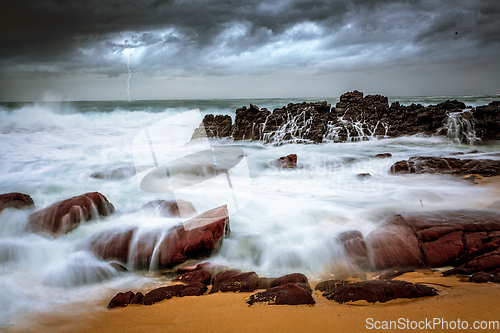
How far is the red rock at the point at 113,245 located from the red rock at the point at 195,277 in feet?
3.44

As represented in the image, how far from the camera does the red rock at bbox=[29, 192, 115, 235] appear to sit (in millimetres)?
4324

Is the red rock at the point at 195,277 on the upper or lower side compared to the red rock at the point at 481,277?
lower

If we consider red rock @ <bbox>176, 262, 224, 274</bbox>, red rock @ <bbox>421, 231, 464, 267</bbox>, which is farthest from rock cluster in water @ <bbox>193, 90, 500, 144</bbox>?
red rock @ <bbox>176, 262, 224, 274</bbox>

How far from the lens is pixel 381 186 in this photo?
6469mm

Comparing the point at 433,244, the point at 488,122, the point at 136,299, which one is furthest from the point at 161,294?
the point at 488,122

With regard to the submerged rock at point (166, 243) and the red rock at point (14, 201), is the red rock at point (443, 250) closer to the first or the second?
the submerged rock at point (166, 243)

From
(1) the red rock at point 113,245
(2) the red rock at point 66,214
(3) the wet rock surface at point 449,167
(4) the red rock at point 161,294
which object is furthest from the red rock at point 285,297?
(3) the wet rock surface at point 449,167

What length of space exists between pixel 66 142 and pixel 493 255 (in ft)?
53.2

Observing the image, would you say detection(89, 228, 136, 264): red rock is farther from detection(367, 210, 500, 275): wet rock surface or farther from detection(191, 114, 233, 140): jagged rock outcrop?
detection(191, 114, 233, 140): jagged rock outcrop

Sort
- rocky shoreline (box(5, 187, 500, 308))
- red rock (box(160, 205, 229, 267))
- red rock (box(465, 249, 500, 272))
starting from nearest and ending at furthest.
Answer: rocky shoreline (box(5, 187, 500, 308))
red rock (box(465, 249, 500, 272))
red rock (box(160, 205, 229, 267))

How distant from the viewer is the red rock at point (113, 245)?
A: 3.76m

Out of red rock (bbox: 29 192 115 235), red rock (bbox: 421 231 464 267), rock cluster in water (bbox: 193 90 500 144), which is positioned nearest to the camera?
red rock (bbox: 421 231 464 267)

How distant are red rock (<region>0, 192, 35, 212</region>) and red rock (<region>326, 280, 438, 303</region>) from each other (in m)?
5.41

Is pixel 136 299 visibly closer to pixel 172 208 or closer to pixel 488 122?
pixel 172 208
